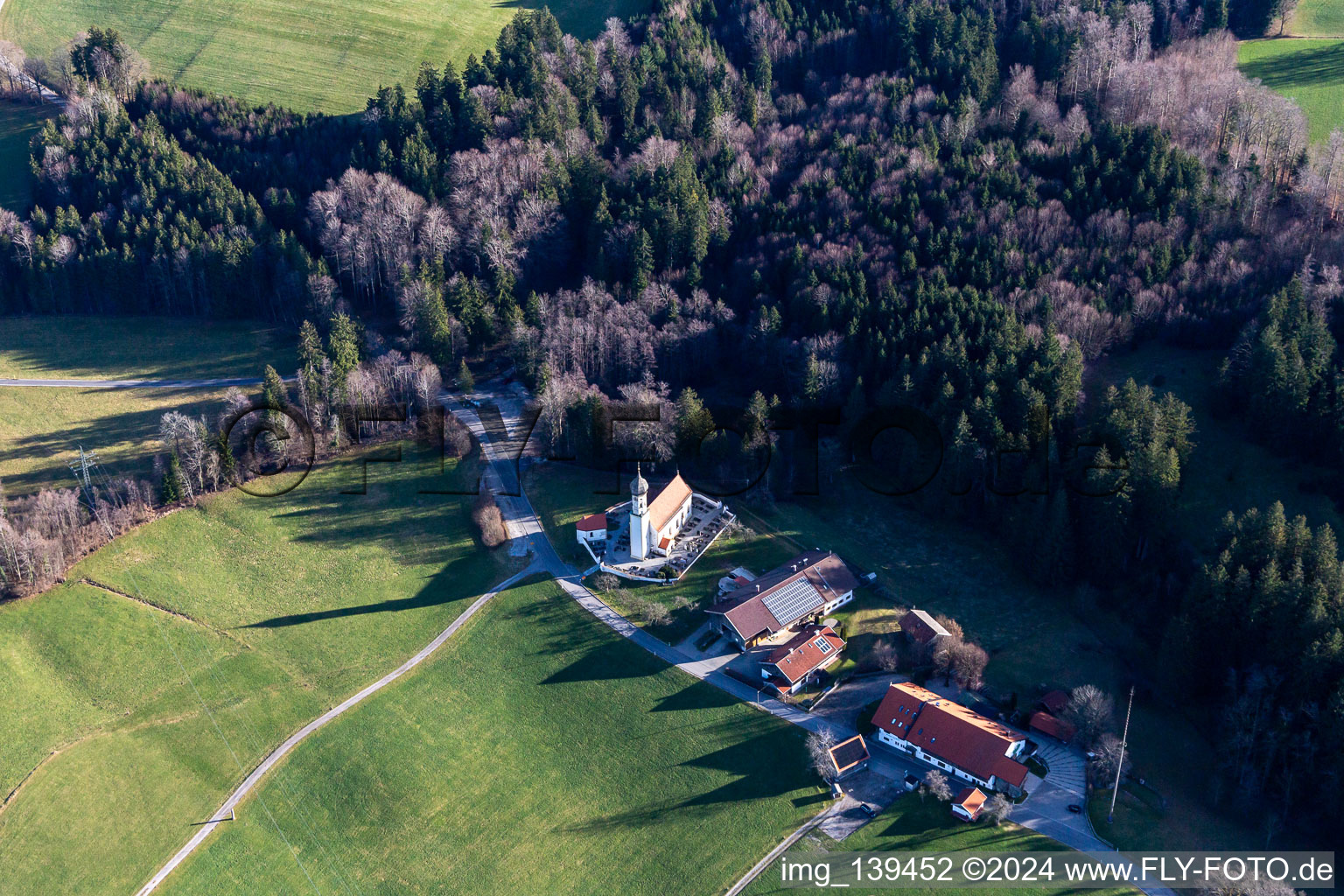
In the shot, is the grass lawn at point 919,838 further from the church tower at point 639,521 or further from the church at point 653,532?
the church tower at point 639,521

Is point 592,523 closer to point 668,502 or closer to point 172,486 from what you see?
point 668,502

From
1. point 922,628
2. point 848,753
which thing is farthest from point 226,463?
point 922,628

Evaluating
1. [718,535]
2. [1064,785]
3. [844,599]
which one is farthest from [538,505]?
[1064,785]

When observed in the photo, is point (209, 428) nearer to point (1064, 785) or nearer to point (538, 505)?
point (538, 505)

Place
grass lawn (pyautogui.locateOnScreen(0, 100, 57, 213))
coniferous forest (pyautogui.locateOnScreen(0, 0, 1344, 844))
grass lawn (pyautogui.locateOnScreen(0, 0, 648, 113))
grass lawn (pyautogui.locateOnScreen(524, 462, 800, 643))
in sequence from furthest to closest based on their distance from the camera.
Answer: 1. grass lawn (pyautogui.locateOnScreen(0, 0, 648, 113))
2. grass lawn (pyautogui.locateOnScreen(0, 100, 57, 213))
3. grass lawn (pyautogui.locateOnScreen(524, 462, 800, 643))
4. coniferous forest (pyautogui.locateOnScreen(0, 0, 1344, 844))

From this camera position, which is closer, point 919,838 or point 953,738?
point 919,838

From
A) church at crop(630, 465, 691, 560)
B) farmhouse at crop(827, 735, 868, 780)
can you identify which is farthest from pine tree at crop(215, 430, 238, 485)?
farmhouse at crop(827, 735, 868, 780)

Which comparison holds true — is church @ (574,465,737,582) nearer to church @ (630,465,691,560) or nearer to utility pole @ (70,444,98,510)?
church @ (630,465,691,560)
